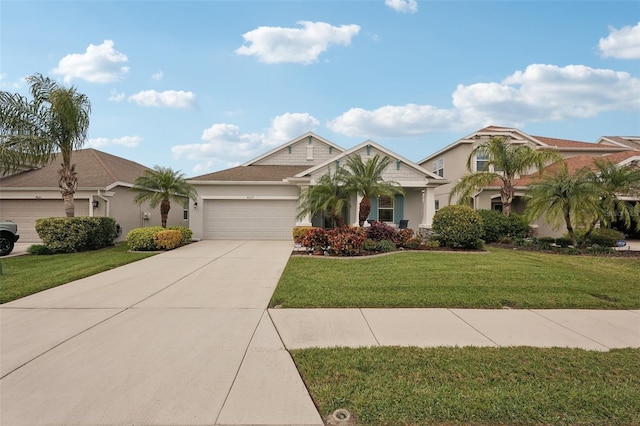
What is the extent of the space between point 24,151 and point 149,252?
6029 mm

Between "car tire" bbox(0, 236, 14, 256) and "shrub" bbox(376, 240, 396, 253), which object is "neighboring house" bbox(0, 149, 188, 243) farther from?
"shrub" bbox(376, 240, 396, 253)

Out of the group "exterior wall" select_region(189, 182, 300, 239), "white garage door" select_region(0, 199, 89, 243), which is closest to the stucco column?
"exterior wall" select_region(189, 182, 300, 239)

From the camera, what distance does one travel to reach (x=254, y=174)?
1803 centimetres

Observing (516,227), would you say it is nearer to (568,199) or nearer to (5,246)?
(568,199)

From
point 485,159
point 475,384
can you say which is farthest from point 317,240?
point 485,159

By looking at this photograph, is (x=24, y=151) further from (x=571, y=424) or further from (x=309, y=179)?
(x=571, y=424)

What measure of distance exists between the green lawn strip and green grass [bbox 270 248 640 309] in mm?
1980

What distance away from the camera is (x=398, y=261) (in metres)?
9.59

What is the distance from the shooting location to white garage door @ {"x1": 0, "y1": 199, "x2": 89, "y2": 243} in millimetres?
15109

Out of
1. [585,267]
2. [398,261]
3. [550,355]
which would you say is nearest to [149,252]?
[398,261]

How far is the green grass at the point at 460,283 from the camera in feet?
19.7

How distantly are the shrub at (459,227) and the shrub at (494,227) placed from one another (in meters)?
3.15

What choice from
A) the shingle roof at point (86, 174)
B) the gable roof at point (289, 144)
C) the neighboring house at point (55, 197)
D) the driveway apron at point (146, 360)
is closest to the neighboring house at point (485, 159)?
the gable roof at point (289, 144)

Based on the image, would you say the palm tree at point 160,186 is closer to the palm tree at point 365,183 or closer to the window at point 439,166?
the palm tree at point 365,183
